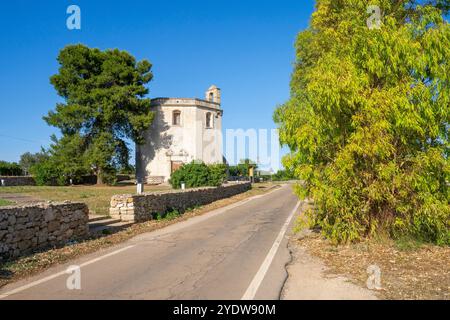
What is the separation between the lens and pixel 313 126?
33.7 feet

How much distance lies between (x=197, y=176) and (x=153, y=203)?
11.1 metres

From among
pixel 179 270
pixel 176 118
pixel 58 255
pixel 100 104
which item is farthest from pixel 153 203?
pixel 176 118

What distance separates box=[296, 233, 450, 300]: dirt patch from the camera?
21.2 feet

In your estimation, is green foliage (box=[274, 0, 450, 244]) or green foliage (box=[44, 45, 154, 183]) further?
green foliage (box=[44, 45, 154, 183])

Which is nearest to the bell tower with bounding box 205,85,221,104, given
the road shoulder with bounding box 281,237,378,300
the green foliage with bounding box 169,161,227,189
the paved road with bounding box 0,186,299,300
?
the green foliage with bounding box 169,161,227,189

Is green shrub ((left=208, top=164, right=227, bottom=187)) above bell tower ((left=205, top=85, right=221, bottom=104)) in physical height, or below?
below

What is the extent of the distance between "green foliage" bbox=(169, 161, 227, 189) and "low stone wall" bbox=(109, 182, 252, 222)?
269 cm

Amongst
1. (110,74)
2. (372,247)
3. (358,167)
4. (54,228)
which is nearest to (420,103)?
(358,167)

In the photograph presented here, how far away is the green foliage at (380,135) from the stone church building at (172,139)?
3394 cm

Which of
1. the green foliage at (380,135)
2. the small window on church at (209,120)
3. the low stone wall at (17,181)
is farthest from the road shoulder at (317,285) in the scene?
the small window on church at (209,120)

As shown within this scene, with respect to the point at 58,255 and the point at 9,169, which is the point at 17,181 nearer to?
the point at 9,169

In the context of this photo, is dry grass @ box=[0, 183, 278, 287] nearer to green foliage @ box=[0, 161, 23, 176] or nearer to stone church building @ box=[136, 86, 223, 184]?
stone church building @ box=[136, 86, 223, 184]
